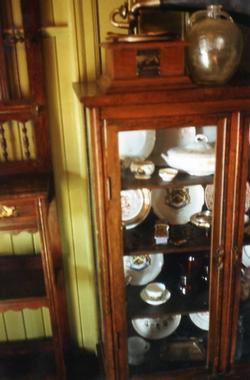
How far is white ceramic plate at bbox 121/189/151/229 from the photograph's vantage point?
1266mm

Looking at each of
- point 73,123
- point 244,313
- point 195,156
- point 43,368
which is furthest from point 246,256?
point 43,368

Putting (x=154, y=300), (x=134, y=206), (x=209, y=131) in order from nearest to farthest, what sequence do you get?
(x=209, y=131) < (x=134, y=206) < (x=154, y=300)

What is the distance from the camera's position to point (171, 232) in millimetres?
1351

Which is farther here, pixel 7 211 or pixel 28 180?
pixel 28 180

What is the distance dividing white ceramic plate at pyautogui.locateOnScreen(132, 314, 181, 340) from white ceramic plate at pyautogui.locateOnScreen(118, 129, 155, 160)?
581 millimetres

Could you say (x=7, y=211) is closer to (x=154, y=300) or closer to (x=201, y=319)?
(x=154, y=300)

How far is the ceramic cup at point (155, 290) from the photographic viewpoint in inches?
54.6

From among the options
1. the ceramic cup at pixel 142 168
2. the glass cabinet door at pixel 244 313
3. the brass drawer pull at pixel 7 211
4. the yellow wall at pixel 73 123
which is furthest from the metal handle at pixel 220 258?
the brass drawer pull at pixel 7 211

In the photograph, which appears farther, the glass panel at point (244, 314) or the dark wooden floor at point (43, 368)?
the dark wooden floor at point (43, 368)

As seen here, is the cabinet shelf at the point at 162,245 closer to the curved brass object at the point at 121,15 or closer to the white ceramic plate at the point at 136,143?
the white ceramic plate at the point at 136,143

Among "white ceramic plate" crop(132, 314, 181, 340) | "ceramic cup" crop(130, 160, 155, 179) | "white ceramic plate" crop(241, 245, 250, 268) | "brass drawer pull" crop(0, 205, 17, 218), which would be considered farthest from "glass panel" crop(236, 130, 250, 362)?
"brass drawer pull" crop(0, 205, 17, 218)

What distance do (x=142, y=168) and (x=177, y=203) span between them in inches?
8.0

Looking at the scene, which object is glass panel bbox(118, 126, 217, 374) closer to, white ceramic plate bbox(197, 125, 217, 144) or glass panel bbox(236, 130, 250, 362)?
white ceramic plate bbox(197, 125, 217, 144)

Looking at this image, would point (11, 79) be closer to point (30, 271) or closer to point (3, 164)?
point (3, 164)
